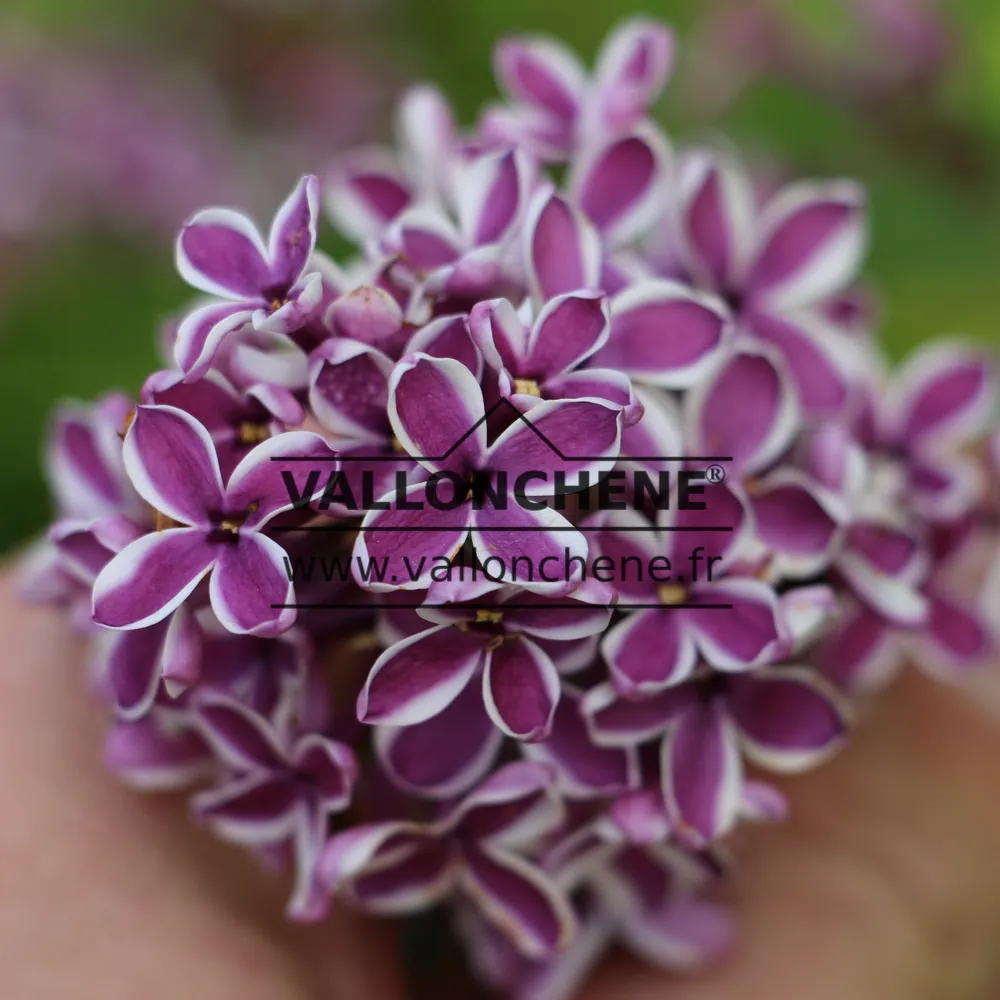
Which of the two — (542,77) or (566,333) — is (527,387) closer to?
(566,333)

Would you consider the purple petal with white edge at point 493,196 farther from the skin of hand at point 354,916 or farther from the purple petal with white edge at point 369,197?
the skin of hand at point 354,916

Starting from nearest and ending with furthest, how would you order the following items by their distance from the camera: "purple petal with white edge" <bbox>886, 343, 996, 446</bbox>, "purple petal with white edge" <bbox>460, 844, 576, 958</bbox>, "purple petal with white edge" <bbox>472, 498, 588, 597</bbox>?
1. "purple petal with white edge" <bbox>472, 498, 588, 597</bbox>
2. "purple petal with white edge" <bbox>460, 844, 576, 958</bbox>
3. "purple petal with white edge" <bbox>886, 343, 996, 446</bbox>

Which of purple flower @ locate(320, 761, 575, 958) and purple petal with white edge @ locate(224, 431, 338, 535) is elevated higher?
purple petal with white edge @ locate(224, 431, 338, 535)

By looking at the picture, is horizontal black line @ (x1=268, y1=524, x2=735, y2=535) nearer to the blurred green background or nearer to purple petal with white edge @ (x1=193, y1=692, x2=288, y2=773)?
purple petal with white edge @ (x1=193, y1=692, x2=288, y2=773)

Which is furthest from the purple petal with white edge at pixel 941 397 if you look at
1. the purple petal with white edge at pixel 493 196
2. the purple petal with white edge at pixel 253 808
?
the purple petal with white edge at pixel 253 808

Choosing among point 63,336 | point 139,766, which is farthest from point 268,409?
point 63,336

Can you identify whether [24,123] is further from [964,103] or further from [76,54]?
[964,103]

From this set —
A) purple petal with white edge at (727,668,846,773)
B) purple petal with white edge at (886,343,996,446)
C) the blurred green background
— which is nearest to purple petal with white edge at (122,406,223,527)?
purple petal with white edge at (727,668,846,773)

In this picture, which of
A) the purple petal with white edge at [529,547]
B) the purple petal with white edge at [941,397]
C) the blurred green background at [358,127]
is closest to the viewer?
the purple petal with white edge at [529,547]
